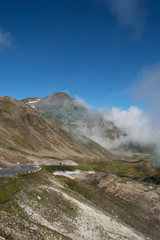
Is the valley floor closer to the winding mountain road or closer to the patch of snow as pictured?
the patch of snow

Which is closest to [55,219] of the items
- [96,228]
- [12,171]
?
[96,228]

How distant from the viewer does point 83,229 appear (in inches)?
1371

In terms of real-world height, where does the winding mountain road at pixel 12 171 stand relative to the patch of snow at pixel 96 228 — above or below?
above

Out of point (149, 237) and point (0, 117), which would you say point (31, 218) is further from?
point (0, 117)

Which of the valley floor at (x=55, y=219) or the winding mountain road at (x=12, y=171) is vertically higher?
the winding mountain road at (x=12, y=171)

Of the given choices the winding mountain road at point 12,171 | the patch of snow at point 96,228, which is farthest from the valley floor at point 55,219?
the winding mountain road at point 12,171

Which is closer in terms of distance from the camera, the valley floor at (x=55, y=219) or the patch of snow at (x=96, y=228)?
the valley floor at (x=55, y=219)

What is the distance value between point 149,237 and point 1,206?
35.3m

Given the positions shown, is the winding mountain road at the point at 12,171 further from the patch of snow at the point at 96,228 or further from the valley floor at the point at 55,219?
the patch of snow at the point at 96,228

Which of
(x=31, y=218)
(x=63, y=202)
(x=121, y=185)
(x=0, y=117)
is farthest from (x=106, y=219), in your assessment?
(x=0, y=117)

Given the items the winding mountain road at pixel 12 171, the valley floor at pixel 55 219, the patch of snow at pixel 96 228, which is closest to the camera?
the valley floor at pixel 55 219

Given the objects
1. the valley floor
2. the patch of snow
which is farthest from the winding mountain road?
the patch of snow

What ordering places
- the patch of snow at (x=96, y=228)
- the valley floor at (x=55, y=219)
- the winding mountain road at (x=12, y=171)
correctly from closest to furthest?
the valley floor at (x=55, y=219) < the patch of snow at (x=96, y=228) < the winding mountain road at (x=12, y=171)

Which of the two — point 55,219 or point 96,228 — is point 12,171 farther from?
point 96,228
